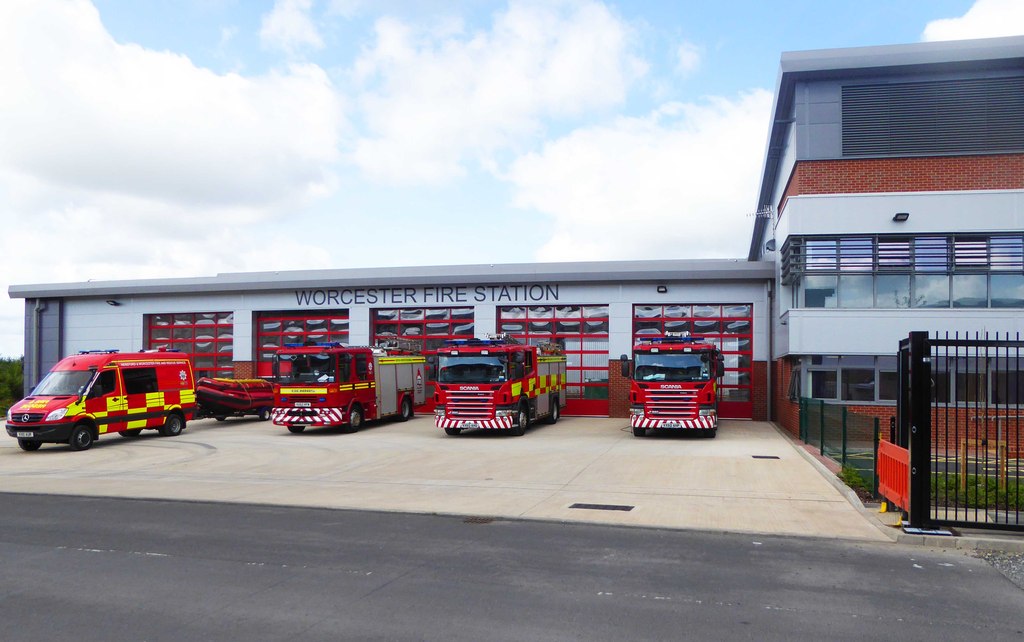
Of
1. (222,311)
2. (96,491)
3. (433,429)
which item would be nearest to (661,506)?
(96,491)

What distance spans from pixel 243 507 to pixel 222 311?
2295 centimetres

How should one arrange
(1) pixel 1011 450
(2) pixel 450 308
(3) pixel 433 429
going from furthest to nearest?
(2) pixel 450 308 < (3) pixel 433 429 < (1) pixel 1011 450

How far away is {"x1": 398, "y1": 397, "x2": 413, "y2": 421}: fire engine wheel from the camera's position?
27619 mm

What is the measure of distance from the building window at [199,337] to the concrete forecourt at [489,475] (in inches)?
395

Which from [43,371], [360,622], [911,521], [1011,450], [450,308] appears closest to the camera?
[360,622]

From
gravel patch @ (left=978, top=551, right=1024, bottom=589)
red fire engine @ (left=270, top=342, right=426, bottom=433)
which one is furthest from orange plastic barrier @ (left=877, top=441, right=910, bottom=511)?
red fire engine @ (left=270, top=342, right=426, bottom=433)

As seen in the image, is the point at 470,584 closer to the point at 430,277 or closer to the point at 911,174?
the point at 911,174

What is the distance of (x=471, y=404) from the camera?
2180 cm

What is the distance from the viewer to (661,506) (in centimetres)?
1142

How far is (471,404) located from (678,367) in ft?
18.0

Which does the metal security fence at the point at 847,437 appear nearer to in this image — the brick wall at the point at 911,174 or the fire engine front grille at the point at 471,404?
the brick wall at the point at 911,174

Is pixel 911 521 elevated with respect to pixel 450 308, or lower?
lower

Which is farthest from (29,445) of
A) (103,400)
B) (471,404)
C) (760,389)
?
(760,389)

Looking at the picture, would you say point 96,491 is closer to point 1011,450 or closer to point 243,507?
point 243,507
